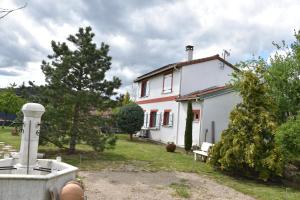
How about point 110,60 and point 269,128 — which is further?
point 110,60

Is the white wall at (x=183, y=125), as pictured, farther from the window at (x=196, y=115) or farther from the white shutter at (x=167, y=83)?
the white shutter at (x=167, y=83)

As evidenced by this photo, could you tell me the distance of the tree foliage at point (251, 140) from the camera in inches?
541

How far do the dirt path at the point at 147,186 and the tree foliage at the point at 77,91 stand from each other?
3.67 m

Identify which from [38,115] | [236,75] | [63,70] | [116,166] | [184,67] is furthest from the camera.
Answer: [184,67]

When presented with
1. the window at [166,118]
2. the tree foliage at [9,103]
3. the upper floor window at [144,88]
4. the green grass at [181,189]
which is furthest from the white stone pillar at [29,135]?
the tree foliage at [9,103]

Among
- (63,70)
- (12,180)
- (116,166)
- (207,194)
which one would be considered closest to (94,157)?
(116,166)

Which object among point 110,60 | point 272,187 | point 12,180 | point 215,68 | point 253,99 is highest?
point 215,68

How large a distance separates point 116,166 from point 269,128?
6215 mm

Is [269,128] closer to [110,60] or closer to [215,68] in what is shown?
[110,60]

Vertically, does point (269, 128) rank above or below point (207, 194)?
above

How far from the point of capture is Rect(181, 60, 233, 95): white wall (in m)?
25.6

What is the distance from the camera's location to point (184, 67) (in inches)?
1001

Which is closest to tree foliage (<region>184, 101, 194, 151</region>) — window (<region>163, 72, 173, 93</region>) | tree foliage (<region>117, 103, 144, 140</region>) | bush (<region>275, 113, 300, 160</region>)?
window (<region>163, 72, 173, 93</region>)

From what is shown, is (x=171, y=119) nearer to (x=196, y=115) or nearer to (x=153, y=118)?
(x=196, y=115)
